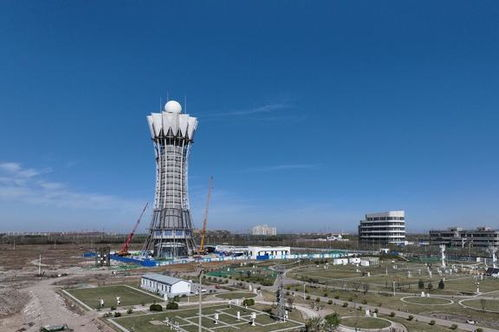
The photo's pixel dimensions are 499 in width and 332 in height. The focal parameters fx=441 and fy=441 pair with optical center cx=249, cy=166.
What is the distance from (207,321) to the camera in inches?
2217

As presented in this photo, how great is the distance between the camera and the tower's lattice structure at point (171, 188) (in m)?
156

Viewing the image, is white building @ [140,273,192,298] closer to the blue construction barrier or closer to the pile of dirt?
the pile of dirt

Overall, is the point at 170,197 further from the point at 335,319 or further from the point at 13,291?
the point at 335,319

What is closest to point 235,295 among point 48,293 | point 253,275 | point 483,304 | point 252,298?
point 252,298

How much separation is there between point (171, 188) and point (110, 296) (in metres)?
83.3

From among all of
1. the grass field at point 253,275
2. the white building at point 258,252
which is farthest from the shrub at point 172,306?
the white building at point 258,252

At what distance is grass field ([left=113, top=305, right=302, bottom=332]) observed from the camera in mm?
52531

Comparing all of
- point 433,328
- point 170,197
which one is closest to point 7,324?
point 433,328

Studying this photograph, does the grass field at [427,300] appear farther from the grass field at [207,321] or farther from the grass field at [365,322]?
the grass field at [207,321]

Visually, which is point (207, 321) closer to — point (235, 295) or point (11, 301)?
point (235, 295)

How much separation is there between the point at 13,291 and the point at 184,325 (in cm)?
4735

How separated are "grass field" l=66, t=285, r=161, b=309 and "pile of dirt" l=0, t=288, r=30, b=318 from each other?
789 cm

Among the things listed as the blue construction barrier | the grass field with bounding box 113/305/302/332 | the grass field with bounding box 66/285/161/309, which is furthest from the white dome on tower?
the grass field with bounding box 113/305/302/332

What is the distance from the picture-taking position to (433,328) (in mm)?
51875
